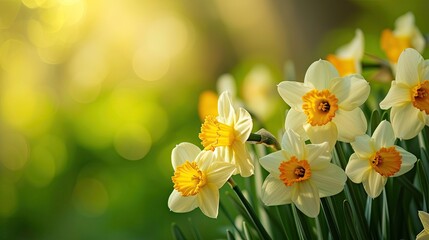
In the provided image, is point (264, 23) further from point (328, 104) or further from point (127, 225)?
point (328, 104)

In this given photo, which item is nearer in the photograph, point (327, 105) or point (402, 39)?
point (327, 105)

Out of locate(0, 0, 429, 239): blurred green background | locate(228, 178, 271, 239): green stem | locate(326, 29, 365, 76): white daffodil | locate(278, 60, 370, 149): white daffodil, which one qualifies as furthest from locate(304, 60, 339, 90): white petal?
locate(0, 0, 429, 239): blurred green background

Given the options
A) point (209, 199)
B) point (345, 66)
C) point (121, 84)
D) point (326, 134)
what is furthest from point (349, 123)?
point (121, 84)

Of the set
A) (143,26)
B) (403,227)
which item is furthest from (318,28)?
(403,227)

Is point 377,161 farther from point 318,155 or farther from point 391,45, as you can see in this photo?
point 391,45

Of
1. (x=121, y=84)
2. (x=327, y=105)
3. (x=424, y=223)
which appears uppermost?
(x=327, y=105)

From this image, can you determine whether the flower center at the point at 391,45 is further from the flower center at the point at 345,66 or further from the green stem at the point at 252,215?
the green stem at the point at 252,215
